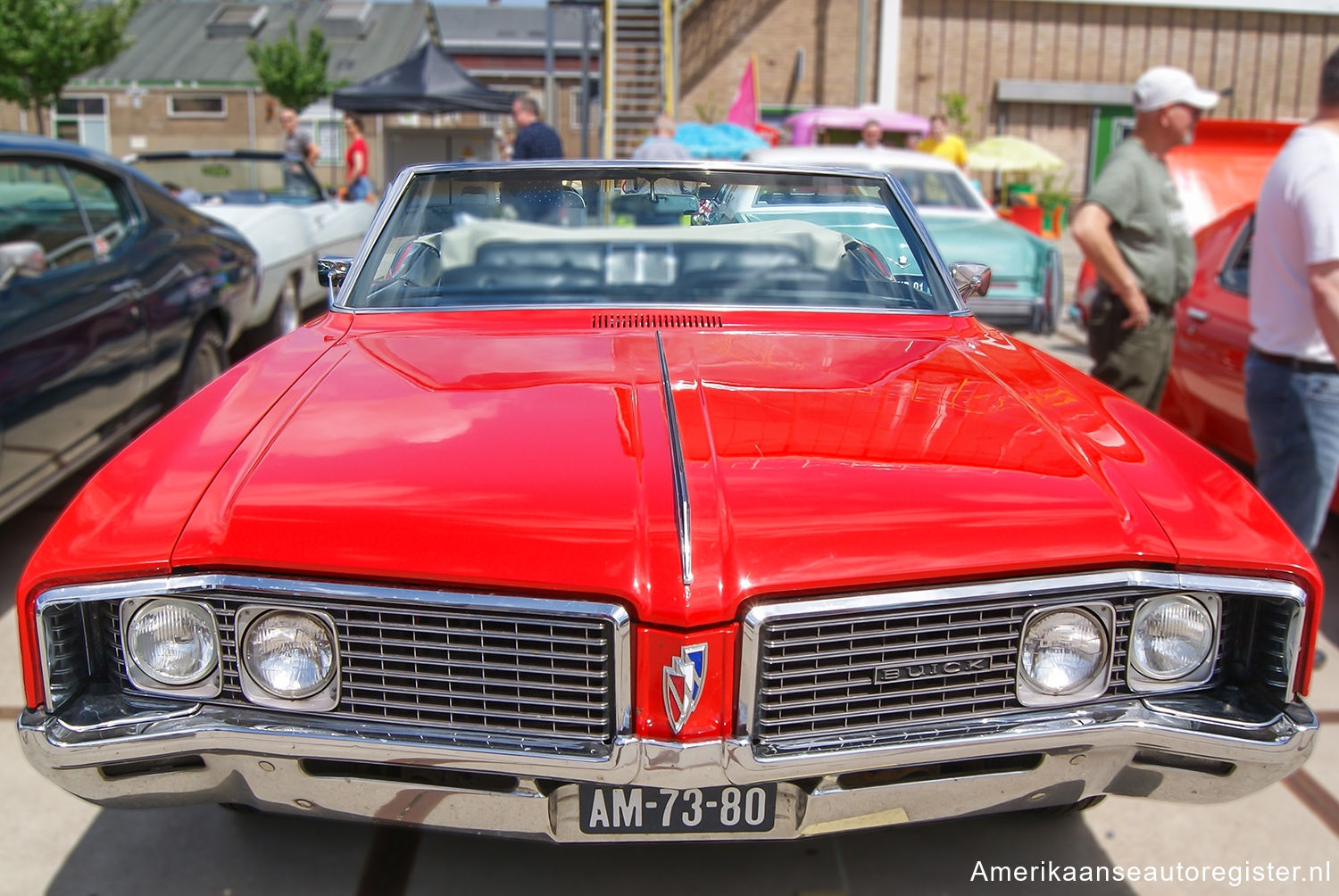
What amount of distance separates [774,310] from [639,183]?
0.53 meters

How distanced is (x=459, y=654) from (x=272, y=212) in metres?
5.97

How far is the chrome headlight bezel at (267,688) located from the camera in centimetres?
166

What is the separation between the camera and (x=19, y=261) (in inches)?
137

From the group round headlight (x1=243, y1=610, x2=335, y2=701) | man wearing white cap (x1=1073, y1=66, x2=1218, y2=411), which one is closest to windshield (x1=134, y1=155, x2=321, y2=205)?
man wearing white cap (x1=1073, y1=66, x2=1218, y2=411)

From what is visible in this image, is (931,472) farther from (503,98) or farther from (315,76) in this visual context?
(315,76)

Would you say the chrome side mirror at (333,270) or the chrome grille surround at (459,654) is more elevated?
the chrome side mirror at (333,270)

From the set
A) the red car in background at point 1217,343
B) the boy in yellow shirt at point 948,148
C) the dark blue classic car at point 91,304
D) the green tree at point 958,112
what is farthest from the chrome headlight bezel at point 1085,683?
the green tree at point 958,112

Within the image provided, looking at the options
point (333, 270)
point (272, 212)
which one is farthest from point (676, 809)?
point (272, 212)

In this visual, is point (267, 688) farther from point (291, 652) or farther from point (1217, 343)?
point (1217, 343)

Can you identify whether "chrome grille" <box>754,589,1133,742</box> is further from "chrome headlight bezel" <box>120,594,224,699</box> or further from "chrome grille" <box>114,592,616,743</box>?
"chrome headlight bezel" <box>120,594,224,699</box>

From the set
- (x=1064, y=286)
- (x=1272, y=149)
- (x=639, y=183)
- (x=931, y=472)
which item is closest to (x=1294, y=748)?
(x=931, y=472)

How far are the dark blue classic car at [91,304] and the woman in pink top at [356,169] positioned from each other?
522 centimetres

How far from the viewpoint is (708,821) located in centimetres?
171

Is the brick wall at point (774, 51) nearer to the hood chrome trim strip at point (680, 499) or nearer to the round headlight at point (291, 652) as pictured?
the hood chrome trim strip at point (680, 499)
